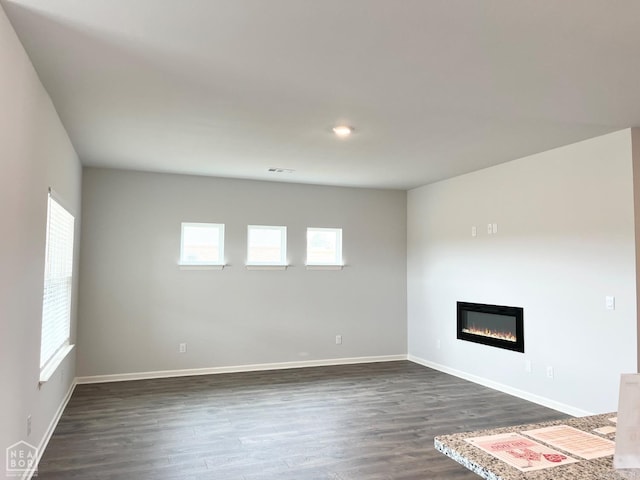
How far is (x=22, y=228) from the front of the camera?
268 centimetres

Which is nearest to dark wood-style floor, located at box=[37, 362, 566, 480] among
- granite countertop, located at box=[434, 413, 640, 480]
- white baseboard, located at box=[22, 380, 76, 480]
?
white baseboard, located at box=[22, 380, 76, 480]

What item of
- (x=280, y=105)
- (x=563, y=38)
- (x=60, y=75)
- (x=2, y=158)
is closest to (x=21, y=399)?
(x=2, y=158)

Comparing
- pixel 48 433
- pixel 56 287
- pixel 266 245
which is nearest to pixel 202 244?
pixel 266 245

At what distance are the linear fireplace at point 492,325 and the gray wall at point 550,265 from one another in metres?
0.09

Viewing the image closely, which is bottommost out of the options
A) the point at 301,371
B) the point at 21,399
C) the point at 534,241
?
the point at 301,371

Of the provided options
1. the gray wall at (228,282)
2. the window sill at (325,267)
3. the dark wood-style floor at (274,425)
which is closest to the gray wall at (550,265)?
the dark wood-style floor at (274,425)

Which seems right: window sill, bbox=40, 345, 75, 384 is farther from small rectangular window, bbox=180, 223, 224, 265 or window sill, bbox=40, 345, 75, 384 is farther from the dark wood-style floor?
small rectangular window, bbox=180, 223, 224, 265

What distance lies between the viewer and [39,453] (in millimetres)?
3328

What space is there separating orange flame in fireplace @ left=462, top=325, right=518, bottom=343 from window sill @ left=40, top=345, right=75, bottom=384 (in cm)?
455

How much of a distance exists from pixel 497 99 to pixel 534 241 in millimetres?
2173

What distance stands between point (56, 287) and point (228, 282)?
2.52 m

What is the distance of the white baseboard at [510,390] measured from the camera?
4.47 m

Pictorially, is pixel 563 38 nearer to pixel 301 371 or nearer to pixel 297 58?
pixel 297 58

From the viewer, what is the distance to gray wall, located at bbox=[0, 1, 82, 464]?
2316 mm
